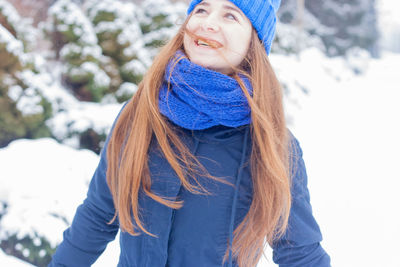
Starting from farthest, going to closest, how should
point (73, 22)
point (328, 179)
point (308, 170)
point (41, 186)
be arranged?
1. point (308, 170)
2. point (328, 179)
3. point (73, 22)
4. point (41, 186)

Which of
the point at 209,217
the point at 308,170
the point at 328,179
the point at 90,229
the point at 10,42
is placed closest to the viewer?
the point at 209,217

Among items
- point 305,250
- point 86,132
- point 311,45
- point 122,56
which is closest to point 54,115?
point 86,132

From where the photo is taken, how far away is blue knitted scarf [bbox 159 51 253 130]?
1.13 m

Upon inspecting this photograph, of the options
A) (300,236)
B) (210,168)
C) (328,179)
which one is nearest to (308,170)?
(328,179)

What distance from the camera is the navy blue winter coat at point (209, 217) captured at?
112 centimetres

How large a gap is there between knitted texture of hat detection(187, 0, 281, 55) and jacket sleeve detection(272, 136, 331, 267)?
1.63ft

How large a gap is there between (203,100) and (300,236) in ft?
1.87

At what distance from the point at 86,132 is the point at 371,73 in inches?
625

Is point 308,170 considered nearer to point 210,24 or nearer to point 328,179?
point 328,179

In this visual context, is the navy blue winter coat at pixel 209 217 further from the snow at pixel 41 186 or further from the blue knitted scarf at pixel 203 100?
the snow at pixel 41 186

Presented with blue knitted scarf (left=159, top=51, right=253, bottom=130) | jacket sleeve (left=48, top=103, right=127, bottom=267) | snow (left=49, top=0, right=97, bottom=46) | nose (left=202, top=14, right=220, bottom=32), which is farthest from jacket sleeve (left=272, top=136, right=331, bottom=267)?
snow (left=49, top=0, right=97, bottom=46)

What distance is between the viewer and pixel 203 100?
1153 millimetres

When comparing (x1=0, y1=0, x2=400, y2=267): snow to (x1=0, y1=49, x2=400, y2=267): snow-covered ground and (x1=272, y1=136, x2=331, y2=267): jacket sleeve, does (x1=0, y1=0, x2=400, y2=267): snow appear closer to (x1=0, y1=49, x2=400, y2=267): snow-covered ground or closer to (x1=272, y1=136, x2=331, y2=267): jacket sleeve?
(x1=0, y1=49, x2=400, y2=267): snow-covered ground

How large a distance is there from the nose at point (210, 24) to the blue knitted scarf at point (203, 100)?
137mm
